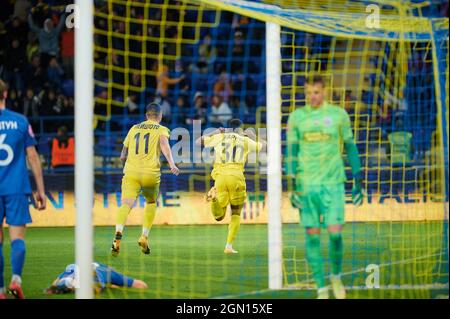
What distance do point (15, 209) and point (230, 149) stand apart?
4.04 meters

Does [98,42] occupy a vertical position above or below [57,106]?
above

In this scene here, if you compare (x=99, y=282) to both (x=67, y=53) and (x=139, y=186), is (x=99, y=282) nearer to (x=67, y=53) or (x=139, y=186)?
(x=139, y=186)

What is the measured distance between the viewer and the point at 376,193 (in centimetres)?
1448

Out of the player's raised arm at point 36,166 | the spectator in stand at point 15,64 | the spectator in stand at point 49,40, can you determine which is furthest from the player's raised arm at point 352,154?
the spectator in stand at point 49,40

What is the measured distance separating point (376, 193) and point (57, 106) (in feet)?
19.6

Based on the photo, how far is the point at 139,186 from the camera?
1116 cm

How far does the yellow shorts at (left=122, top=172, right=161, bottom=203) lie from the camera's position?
36.4 ft

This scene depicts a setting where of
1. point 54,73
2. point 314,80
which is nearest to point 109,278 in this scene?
point 314,80

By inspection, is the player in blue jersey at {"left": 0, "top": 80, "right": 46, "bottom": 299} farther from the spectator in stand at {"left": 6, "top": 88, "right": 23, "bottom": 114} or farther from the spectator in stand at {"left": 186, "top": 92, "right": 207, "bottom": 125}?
the spectator in stand at {"left": 6, "top": 88, "right": 23, "bottom": 114}

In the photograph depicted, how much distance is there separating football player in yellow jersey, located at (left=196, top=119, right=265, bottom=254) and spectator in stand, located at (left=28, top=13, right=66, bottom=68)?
304 inches

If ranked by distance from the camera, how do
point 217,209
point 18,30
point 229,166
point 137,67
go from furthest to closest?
point 137,67 < point 18,30 < point 217,209 < point 229,166

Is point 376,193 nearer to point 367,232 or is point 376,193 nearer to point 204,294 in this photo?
point 367,232

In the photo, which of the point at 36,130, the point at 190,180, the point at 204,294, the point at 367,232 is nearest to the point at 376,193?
the point at 367,232

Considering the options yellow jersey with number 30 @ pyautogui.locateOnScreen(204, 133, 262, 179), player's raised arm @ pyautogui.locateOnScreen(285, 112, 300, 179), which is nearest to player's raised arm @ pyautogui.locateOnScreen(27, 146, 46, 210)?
player's raised arm @ pyautogui.locateOnScreen(285, 112, 300, 179)
